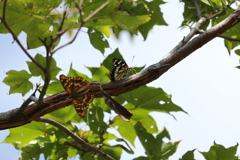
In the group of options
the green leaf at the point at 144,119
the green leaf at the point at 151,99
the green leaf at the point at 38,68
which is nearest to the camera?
the green leaf at the point at 38,68

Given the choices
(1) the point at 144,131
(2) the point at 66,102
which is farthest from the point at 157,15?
(2) the point at 66,102

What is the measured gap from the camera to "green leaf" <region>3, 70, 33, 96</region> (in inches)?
68.2

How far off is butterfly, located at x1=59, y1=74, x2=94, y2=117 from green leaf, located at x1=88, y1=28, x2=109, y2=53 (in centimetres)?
54

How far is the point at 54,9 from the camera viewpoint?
1498 millimetres

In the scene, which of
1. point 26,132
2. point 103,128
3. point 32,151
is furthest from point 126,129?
point 32,151

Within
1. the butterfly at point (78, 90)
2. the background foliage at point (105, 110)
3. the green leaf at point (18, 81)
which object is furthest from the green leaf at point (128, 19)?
the green leaf at point (18, 81)

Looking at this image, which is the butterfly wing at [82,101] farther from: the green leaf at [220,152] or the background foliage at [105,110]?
the green leaf at [220,152]

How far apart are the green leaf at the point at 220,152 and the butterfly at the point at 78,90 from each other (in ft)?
3.46

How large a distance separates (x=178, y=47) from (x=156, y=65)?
23 centimetres

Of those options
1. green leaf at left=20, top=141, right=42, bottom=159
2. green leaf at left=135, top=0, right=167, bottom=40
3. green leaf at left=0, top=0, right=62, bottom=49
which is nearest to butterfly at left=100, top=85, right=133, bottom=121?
green leaf at left=0, top=0, right=62, bottom=49

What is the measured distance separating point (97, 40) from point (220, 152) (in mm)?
993

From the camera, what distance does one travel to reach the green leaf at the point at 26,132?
2148 mm

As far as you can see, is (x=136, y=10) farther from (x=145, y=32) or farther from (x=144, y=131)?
(x=144, y=131)

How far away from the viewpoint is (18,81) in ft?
5.76
